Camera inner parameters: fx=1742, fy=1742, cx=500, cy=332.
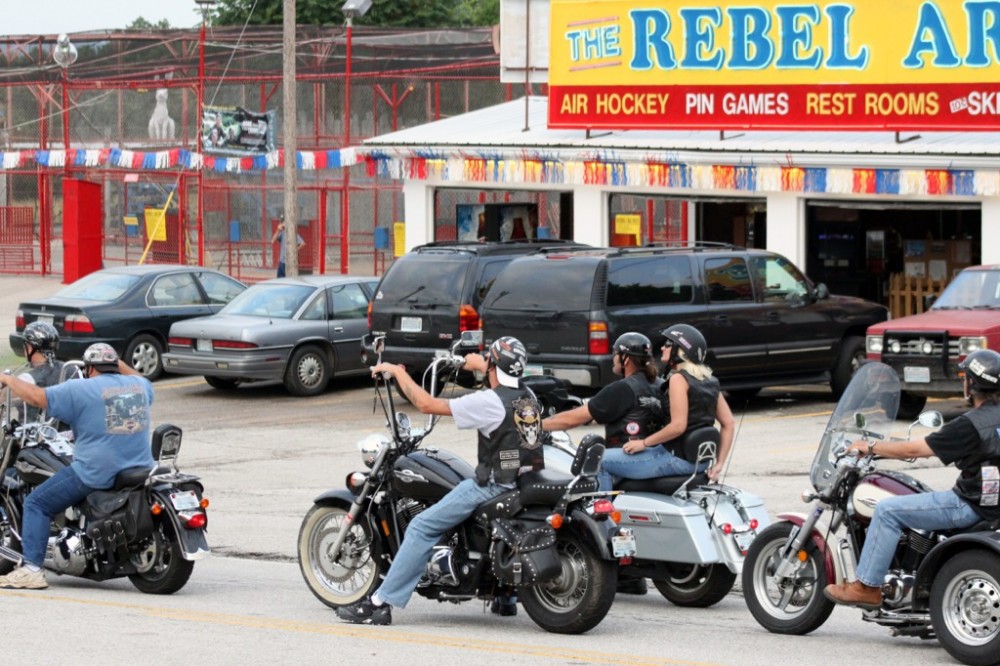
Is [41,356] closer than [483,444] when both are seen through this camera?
No

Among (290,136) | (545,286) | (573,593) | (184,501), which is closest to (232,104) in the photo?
(290,136)

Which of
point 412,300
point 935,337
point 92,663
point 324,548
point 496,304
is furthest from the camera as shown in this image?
point 412,300

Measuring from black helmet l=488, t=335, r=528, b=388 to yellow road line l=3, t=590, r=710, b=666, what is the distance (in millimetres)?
1320

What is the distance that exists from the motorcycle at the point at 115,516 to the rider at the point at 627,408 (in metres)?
2.13

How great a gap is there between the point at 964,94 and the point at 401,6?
1564 inches

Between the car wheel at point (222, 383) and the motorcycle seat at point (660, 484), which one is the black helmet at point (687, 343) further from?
the car wheel at point (222, 383)

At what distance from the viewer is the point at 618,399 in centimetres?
978

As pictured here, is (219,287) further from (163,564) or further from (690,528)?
(690,528)

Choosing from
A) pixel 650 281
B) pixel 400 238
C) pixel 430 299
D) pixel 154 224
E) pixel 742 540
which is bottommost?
pixel 742 540

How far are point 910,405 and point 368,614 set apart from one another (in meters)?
10.3

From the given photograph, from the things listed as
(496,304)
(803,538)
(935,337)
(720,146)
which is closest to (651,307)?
(496,304)

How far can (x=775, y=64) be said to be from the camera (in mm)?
23703

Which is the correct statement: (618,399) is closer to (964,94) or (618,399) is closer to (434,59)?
(964,94)

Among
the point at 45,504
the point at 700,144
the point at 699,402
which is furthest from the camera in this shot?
the point at 700,144
